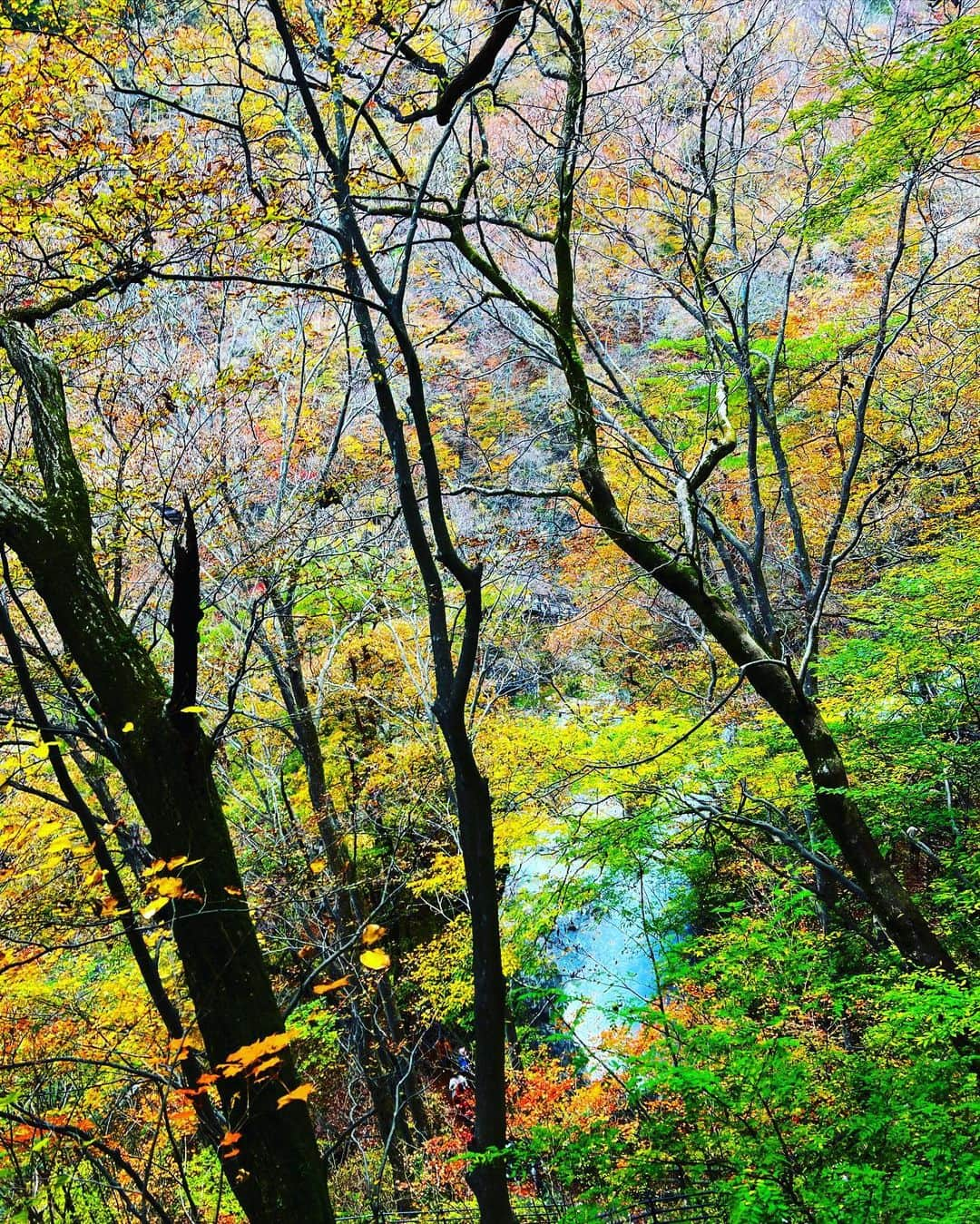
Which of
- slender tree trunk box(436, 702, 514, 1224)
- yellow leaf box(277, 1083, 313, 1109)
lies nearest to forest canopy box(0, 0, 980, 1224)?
slender tree trunk box(436, 702, 514, 1224)

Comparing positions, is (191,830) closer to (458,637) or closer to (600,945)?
(458,637)

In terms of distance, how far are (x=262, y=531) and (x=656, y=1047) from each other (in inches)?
226

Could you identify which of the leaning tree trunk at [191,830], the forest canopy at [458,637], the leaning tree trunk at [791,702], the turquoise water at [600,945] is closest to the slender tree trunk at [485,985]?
the forest canopy at [458,637]

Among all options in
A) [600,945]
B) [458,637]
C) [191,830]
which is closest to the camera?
[191,830]

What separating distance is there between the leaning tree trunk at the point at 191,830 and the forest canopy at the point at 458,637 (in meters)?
0.02

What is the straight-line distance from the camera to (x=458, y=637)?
998 cm

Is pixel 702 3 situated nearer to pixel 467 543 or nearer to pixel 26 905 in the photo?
pixel 467 543

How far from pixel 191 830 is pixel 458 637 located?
7131mm

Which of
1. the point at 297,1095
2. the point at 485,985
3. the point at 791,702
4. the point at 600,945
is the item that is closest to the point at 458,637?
the point at 600,945

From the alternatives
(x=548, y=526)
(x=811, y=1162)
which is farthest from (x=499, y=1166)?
(x=548, y=526)

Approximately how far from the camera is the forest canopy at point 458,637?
2930mm

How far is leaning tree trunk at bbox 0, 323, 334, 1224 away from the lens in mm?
2697

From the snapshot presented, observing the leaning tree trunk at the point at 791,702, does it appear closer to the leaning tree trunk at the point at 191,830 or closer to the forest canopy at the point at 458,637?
the forest canopy at the point at 458,637

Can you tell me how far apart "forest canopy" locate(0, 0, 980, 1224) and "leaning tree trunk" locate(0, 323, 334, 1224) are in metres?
0.02
